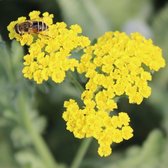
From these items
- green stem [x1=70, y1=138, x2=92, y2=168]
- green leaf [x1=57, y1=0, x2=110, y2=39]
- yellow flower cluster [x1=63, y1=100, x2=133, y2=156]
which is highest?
green leaf [x1=57, y1=0, x2=110, y2=39]

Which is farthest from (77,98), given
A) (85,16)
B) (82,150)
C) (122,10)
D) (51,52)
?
(51,52)

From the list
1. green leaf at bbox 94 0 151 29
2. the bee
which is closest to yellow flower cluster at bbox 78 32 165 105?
the bee

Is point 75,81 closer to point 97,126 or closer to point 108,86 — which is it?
point 108,86

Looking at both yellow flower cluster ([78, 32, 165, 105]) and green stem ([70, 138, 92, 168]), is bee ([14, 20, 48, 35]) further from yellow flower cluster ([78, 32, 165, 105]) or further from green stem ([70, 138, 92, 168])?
green stem ([70, 138, 92, 168])

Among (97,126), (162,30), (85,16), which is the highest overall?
(85,16)

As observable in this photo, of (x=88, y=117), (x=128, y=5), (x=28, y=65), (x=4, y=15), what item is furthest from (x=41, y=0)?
(x=88, y=117)

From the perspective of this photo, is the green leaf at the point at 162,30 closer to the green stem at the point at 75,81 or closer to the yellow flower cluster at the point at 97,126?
the green stem at the point at 75,81

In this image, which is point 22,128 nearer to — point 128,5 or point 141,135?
point 141,135
